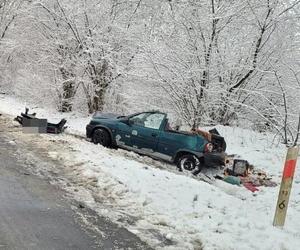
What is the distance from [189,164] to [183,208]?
547 centimetres

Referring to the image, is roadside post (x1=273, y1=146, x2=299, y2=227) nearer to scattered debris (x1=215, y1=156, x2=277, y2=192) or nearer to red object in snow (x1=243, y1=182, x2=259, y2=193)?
red object in snow (x1=243, y1=182, x2=259, y2=193)

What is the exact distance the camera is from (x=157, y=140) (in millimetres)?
12867

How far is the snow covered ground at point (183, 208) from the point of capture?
603 centimetres

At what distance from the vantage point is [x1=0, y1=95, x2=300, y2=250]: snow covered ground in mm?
6031

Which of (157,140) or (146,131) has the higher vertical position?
(146,131)

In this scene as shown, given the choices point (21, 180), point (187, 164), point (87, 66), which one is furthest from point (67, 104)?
point (21, 180)

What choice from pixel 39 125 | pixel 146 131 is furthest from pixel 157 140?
pixel 39 125

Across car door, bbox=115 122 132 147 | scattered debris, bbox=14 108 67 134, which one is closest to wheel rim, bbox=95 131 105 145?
car door, bbox=115 122 132 147

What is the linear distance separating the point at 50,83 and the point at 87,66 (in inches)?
128

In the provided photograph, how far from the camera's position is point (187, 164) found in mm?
12602

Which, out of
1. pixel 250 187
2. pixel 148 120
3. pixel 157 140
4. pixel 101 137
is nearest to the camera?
pixel 250 187

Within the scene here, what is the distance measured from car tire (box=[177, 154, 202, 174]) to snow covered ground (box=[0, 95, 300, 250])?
1108 mm

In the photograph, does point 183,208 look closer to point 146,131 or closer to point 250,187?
point 250,187

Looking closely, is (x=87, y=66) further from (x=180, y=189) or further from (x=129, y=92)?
(x=180, y=189)
